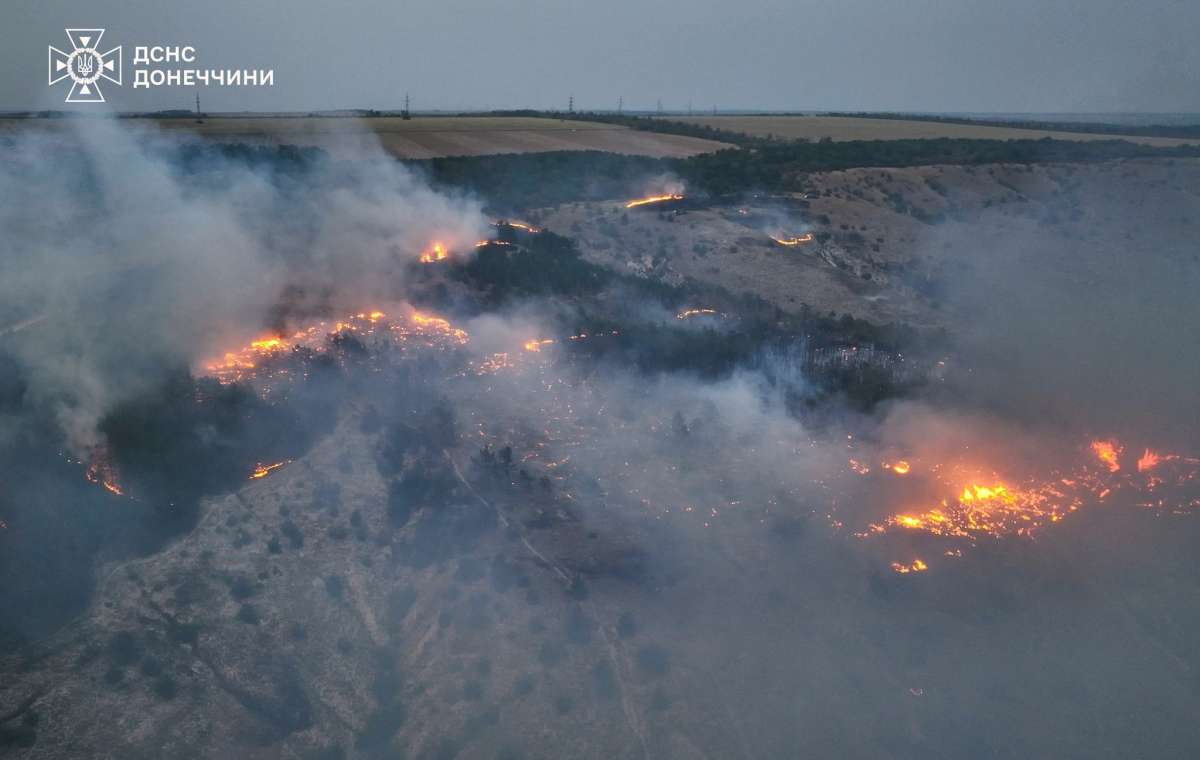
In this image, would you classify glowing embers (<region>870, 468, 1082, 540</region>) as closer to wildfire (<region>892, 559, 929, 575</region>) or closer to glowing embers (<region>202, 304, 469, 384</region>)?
wildfire (<region>892, 559, 929, 575</region>)

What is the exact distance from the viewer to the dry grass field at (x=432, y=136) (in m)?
47.7

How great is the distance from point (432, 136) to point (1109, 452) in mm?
54247

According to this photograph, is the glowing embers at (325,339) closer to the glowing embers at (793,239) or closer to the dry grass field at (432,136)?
the glowing embers at (793,239)

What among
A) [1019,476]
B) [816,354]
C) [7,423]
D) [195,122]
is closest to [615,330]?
[816,354]

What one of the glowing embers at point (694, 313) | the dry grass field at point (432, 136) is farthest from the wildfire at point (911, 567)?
the dry grass field at point (432, 136)

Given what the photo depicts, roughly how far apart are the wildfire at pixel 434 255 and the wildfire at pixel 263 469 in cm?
1429

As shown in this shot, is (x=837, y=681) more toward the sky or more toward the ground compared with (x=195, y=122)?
more toward the ground

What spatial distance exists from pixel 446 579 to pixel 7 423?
10954 mm

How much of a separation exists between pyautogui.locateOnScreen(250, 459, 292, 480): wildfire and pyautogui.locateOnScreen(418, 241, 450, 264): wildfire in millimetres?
14286

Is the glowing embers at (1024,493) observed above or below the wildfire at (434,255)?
below

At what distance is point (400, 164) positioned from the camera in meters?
43.6

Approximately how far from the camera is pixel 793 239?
3859 cm

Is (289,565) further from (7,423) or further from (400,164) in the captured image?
(400,164)

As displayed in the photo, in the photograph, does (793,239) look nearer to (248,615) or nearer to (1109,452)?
(1109,452)
